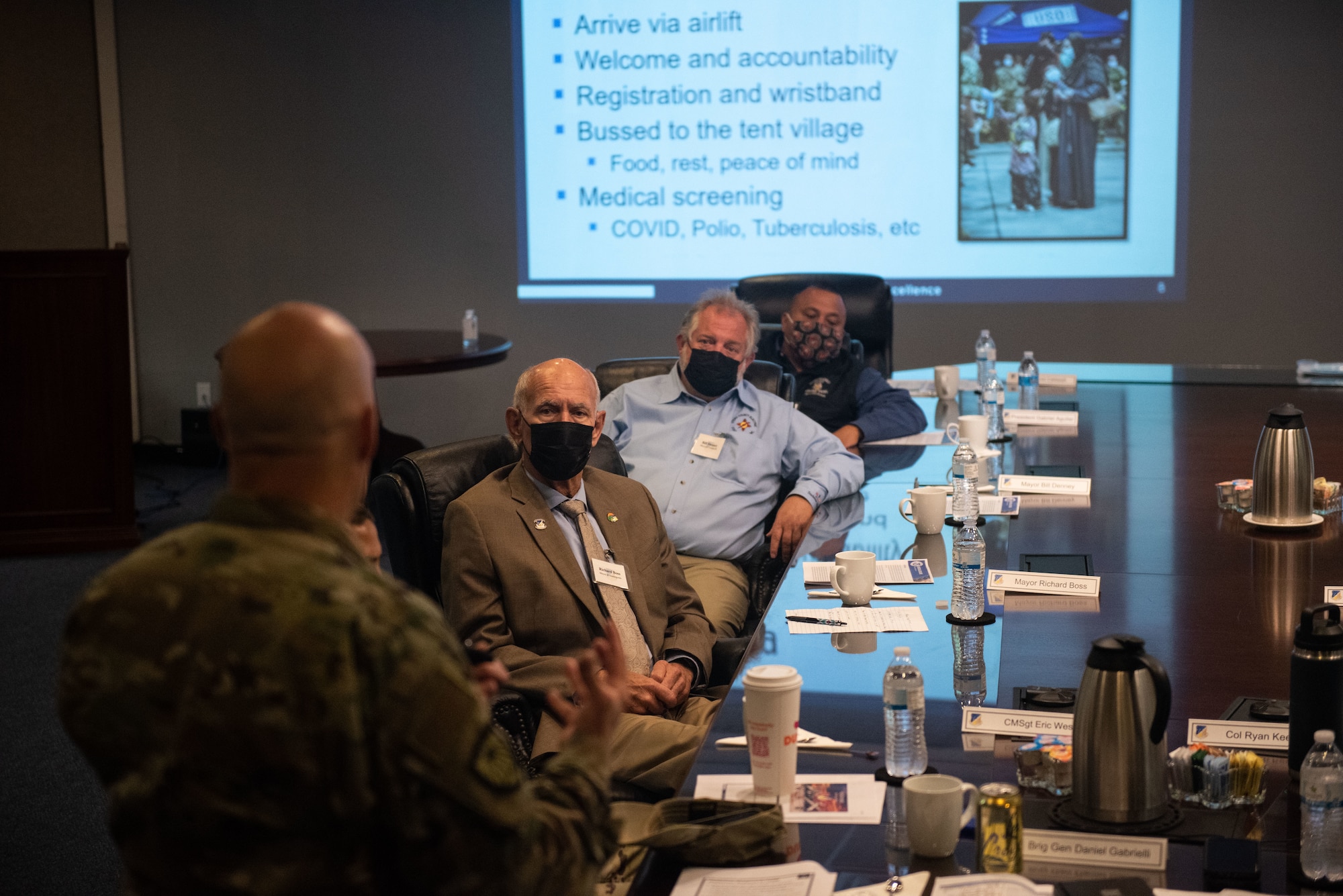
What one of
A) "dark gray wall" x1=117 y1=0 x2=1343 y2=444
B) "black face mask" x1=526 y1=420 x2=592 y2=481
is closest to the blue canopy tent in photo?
"dark gray wall" x1=117 y1=0 x2=1343 y2=444

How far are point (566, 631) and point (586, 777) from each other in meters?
1.40

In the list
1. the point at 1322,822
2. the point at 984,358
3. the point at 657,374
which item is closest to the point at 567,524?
the point at 657,374

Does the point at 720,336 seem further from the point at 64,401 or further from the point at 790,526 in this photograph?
the point at 64,401

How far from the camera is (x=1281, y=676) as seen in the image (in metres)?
1.94

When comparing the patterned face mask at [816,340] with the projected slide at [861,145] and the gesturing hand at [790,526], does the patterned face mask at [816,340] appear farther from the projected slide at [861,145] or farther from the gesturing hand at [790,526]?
the projected slide at [861,145]

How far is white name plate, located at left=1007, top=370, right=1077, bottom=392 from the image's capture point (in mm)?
5105

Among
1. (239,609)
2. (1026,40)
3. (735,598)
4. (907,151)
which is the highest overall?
(1026,40)

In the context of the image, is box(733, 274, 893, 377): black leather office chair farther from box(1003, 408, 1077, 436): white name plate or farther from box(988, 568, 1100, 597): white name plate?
box(988, 568, 1100, 597): white name plate

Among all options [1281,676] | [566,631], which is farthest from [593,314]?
[1281,676]

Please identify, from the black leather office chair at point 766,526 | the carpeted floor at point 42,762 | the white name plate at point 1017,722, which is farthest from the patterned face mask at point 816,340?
the white name plate at point 1017,722

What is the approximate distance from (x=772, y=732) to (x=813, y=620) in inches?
28.0

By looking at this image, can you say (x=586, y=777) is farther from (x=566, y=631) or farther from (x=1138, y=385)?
(x=1138, y=385)

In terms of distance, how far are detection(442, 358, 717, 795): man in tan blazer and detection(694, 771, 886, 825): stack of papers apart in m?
0.64

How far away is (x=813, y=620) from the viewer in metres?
Answer: 2.31
